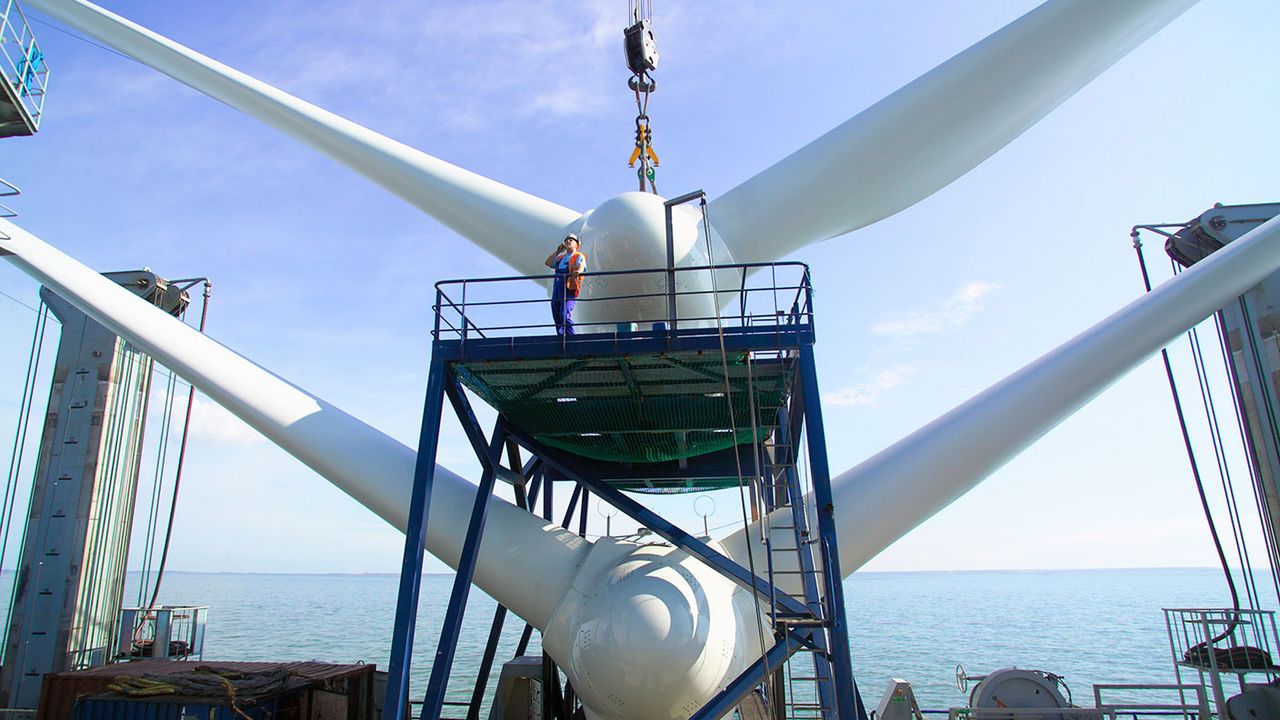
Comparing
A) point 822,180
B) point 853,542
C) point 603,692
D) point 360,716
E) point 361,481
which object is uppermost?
point 822,180

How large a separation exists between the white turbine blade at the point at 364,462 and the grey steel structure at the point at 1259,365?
33.8 feet

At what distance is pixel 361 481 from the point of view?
9758 millimetres

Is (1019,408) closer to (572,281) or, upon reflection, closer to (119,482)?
(572,281)

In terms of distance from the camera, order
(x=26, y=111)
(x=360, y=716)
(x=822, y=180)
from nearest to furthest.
Answer: (x=822, y=180) < (x=26, y=111) < (x=360, y=716)

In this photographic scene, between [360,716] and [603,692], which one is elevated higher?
[603,692]

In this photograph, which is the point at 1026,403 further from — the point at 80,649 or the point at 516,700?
the point at 80,649

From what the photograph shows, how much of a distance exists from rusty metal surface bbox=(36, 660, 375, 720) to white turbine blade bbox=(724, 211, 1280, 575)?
884 cm

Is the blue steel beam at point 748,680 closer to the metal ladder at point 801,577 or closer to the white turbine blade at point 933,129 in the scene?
the metal ladder at point 801,577

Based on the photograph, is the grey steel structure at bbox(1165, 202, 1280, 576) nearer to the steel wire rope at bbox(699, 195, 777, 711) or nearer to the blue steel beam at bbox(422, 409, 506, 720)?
the steel wire rope at bbox(699, 195, 777, 711)

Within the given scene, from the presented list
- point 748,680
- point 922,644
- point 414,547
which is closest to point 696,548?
point 748,680

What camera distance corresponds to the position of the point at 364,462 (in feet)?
32.1

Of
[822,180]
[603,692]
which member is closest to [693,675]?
[603,692]

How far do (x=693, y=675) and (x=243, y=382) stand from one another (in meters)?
6.62

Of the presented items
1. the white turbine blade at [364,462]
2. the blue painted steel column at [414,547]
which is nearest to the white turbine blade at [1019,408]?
the white turbine blade at [364,462]
